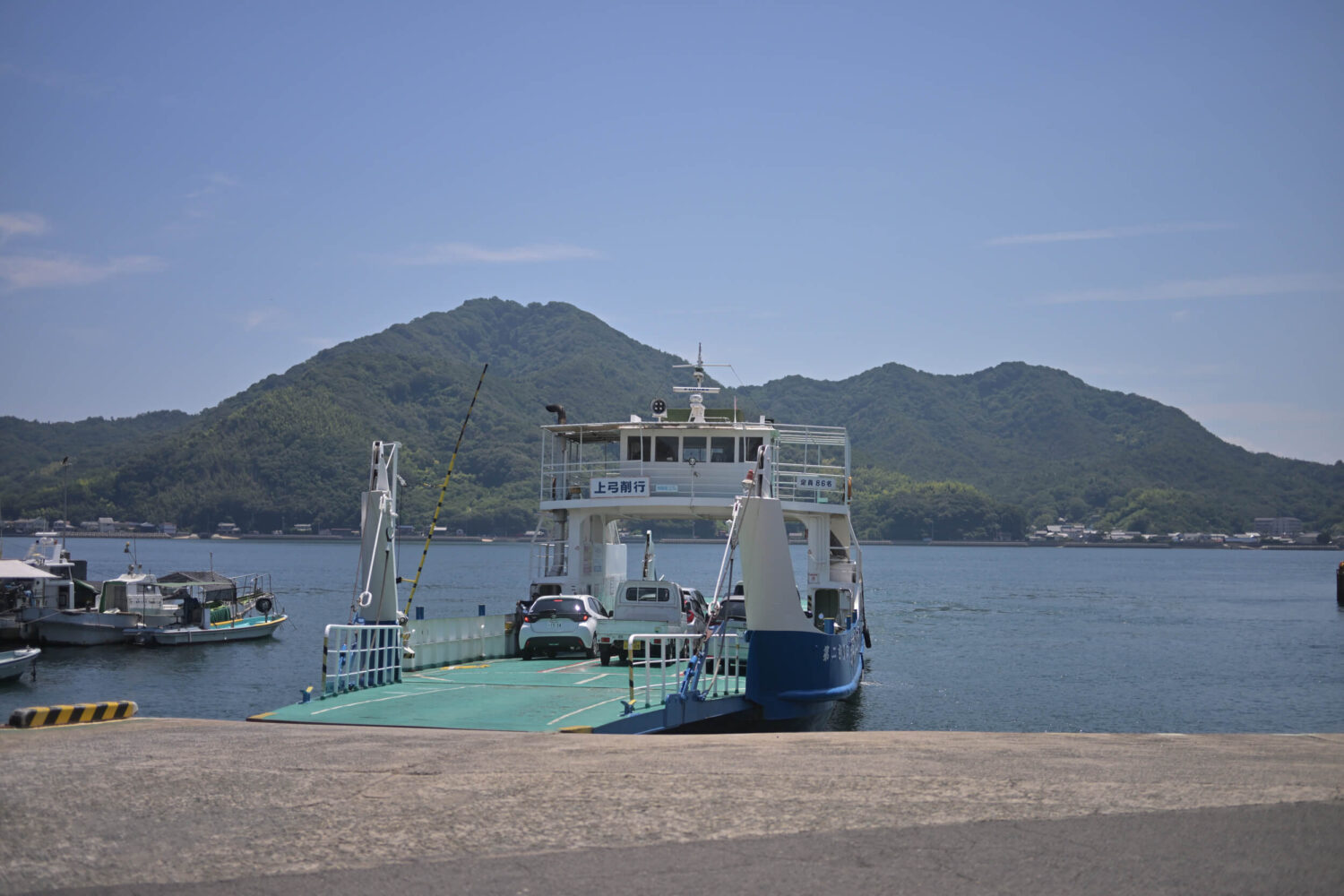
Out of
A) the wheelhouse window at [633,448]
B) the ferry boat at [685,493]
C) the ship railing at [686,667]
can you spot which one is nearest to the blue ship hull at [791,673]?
the ship railing at [686,667]

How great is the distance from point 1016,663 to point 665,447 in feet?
77.6

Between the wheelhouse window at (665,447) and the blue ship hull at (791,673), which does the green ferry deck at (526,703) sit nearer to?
the blue ship hull at (791,673)

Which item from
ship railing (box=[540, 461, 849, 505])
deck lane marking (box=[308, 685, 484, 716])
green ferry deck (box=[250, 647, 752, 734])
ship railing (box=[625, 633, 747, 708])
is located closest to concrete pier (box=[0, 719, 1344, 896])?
green ferry deck (box=[250, 647, 752, 734])

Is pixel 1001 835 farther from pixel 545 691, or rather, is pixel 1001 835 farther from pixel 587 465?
pixel 587 465

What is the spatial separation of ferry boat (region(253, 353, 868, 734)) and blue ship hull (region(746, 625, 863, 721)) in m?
0.03

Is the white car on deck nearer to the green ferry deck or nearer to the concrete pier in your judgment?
the green ferry deck

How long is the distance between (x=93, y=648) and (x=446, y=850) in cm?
4314

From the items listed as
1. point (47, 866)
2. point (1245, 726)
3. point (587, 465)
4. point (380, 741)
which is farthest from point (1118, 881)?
point (1245, 726)

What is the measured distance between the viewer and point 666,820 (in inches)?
288

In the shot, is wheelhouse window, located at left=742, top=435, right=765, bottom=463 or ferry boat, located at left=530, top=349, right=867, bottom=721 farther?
wheelhouse window, located at left=742, top=435, right=765, bottom=463

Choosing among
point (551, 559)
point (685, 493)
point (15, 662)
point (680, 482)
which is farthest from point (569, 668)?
point (15, 662)

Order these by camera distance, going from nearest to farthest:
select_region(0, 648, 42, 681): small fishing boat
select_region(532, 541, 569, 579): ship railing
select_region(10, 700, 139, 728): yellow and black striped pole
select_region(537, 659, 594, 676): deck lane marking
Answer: select_region(10, 700, 139, 728): yellow and black striped pole < select_region(537, 659, 594, 676): deck lane marking < select_region(532, 541, 569, 579): ship railing < select_region(0, 648, 42, 681): small fishing boat

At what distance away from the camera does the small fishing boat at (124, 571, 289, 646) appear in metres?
45.9

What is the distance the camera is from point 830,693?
63.5ft
